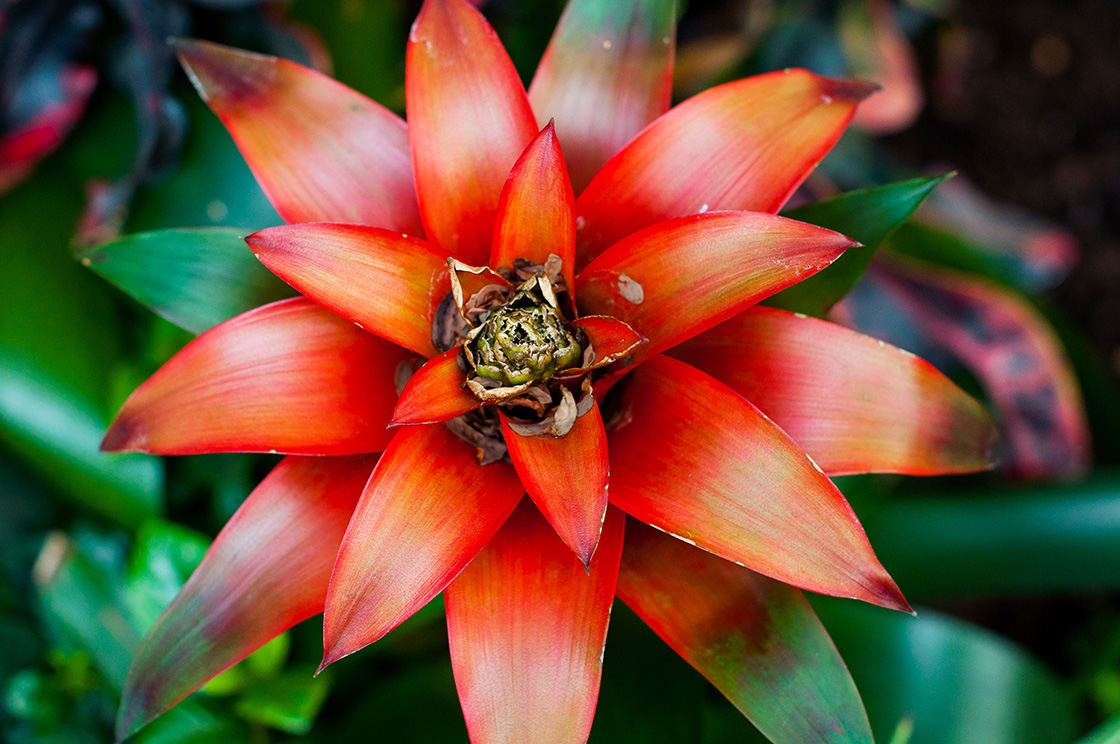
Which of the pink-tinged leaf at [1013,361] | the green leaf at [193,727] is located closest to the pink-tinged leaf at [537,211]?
the green leaf at [193,727]

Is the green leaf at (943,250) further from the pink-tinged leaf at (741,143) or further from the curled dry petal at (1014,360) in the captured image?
the pink-tinged leaf at (741,143)

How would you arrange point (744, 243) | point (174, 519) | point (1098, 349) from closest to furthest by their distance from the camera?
point (744, 243), point (174, 519), point (1098, 349)

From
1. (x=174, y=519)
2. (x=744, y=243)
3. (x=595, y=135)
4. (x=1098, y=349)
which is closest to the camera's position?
(x=744, y=243)

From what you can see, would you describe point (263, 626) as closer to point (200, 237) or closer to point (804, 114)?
point (200, 237)

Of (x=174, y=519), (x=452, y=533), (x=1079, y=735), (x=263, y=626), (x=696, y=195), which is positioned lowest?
(x=1079, y=735)

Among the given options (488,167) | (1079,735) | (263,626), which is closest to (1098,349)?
(1079,735)

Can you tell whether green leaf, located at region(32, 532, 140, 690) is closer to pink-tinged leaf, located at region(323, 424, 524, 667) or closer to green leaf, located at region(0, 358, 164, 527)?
green leaf, located at region(0, 358, 164, 527)
